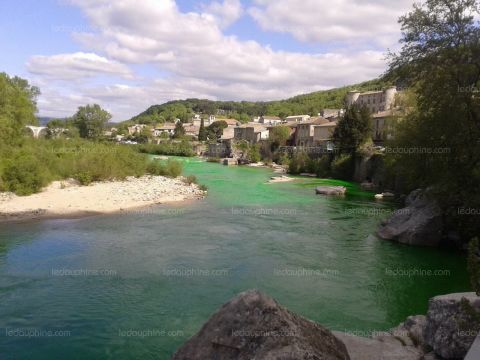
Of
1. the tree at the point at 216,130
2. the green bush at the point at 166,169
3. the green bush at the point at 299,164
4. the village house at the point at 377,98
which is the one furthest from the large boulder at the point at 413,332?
the tree at the point at 216,130

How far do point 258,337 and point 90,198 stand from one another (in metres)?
25.0

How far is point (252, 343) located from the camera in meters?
5.80

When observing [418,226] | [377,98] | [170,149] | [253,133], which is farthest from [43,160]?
[377,98]

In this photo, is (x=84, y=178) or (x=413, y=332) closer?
(x=413, y=332)

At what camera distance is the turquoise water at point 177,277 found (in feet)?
33.7

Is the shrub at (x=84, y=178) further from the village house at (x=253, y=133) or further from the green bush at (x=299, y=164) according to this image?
the village house at (x=253, y=133)

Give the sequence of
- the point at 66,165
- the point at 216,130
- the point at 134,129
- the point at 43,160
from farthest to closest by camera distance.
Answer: the point at 134,129 < the point at 216,130 < the point at 66,165 < the point at 43,160

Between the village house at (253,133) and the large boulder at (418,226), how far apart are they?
224 ft

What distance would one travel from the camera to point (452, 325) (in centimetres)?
731

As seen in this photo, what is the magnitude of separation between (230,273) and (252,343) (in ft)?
29.1

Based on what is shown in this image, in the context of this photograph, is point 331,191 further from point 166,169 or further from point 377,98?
point 377,98

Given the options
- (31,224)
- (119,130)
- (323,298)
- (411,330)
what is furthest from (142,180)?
(119,130)

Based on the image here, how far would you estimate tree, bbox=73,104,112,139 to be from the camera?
79.7 metres

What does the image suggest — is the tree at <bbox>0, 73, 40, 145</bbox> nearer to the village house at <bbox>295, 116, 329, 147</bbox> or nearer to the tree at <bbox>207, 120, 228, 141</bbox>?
the village house at <bbox>295, 116, 329, 147</bbox>
